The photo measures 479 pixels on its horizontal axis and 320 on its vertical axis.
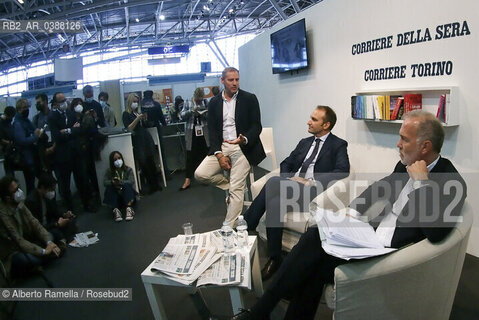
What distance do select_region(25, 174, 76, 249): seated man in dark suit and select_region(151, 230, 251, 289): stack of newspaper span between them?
5.84ft

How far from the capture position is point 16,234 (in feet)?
8.82

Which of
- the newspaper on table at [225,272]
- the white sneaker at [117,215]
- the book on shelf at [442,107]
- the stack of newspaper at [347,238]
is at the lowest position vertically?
the white sneaker at [117,215]

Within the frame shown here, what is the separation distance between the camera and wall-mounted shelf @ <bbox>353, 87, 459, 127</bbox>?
2527 millimetres

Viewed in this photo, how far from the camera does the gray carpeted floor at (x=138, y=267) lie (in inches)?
87.3

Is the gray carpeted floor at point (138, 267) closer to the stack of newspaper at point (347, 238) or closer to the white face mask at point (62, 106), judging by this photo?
the stack of newspaper at point (347, 238)

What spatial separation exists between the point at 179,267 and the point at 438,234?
4.33 feet

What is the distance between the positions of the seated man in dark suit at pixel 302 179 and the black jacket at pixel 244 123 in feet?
1.36

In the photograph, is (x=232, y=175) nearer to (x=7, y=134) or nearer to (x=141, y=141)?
(x=141, y=141)

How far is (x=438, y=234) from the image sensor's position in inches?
55.2

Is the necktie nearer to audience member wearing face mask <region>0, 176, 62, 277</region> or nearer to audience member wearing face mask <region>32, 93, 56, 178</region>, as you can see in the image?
audience member wearing face mask <region>0, 176, 62, 277</region>

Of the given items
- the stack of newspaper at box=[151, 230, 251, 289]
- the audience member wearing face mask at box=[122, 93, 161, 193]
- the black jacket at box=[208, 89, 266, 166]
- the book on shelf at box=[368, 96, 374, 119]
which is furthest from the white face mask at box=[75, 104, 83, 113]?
the book on shelf at box=[368, 96, 374, 119]

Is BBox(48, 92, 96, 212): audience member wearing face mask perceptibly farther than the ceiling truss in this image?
No

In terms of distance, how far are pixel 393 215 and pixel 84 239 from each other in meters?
3.06

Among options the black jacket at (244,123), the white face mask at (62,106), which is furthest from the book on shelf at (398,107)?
the white face mask at (62,106)
